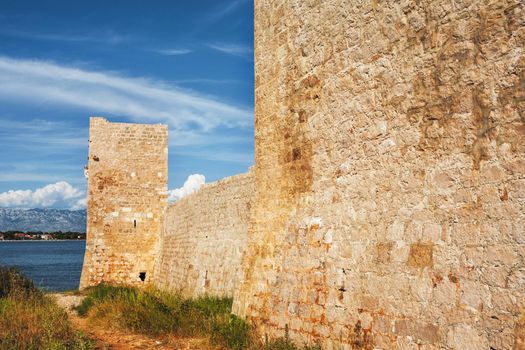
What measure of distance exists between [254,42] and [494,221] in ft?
14.9

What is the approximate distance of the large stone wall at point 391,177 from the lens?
3807 mm

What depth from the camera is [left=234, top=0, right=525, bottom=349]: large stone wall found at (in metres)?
3.81

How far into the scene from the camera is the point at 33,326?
26.9 ft

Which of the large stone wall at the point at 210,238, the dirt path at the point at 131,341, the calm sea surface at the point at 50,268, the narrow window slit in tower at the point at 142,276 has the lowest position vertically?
the calm sea surface at the point at 50,268

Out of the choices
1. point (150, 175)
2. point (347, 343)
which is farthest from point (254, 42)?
point (150, 175)

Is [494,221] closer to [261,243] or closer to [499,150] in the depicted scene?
[499,150]

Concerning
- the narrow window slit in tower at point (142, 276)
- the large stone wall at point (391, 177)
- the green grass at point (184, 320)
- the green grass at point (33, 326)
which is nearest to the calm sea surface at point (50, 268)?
the green grass at point (33, 326)

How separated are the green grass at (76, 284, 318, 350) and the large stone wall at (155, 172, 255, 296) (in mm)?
1143

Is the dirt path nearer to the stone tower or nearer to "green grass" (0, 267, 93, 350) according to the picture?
"green grass" (0, 267, 93, 350)

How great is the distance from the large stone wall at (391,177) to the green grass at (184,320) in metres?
0.26

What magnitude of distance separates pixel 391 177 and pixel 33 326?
6.04 m

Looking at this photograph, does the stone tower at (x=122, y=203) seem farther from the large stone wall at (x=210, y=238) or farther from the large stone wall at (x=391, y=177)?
the large stone wall at (x=391, y=177)

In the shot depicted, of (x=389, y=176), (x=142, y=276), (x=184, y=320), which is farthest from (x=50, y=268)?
(x=389, y=176)

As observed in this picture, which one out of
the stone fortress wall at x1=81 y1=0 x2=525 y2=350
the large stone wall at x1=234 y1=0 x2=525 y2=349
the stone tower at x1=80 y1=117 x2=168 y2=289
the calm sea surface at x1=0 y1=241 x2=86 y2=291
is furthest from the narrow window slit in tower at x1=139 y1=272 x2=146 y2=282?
the large stone wall at x1=234 y1=0 x2=525 y2=349
